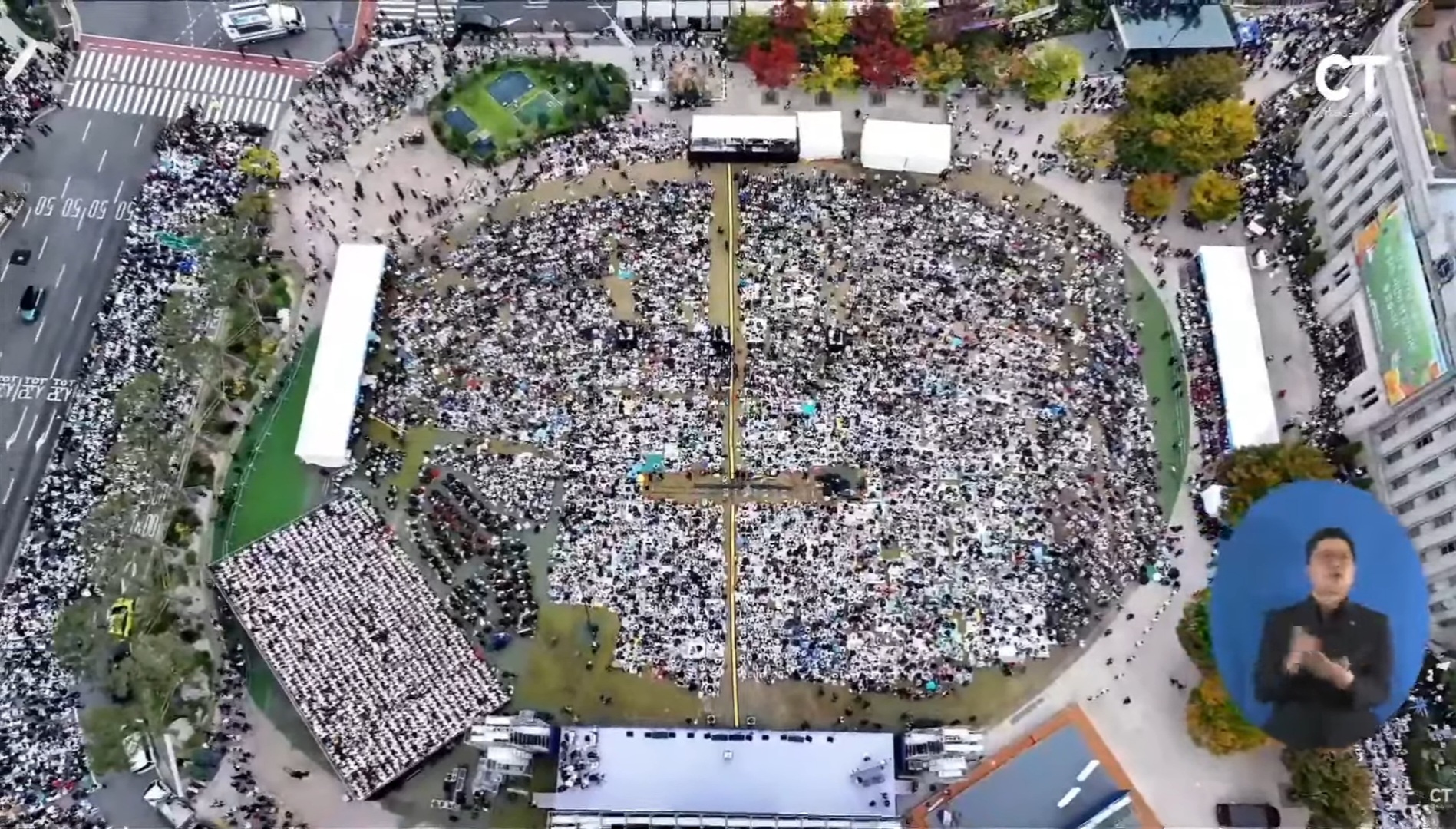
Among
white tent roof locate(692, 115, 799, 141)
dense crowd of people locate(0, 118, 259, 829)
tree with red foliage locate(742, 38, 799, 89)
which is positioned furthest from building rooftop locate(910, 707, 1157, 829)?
tree with red foliage locate(742, 38, 799, 89)

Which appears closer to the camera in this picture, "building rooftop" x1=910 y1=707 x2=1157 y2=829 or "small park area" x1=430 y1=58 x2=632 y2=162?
"building rooftop" x1=910 y1=707 x2=1157 y2=829

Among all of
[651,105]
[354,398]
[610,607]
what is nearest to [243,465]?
[354,398]

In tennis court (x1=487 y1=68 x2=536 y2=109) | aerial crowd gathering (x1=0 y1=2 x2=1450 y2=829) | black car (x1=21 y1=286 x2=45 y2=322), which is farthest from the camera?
tennis court (x1=487 y1=68 x2=536 y2=109)

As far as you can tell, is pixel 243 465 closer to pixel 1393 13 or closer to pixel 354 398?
pixel 354 398

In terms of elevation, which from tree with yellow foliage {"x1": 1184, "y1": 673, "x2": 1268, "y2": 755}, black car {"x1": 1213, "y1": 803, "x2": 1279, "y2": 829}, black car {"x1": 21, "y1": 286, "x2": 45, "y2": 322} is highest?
black car {"x1": 21, "y1": 286, "x2": 45, "y2": 322}

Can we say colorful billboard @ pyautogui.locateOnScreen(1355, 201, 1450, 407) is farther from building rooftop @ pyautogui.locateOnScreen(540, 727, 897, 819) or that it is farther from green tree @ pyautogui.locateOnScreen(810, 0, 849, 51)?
green tree @ pyautogui.locateOnScreen(810, 0, 849, 51)
